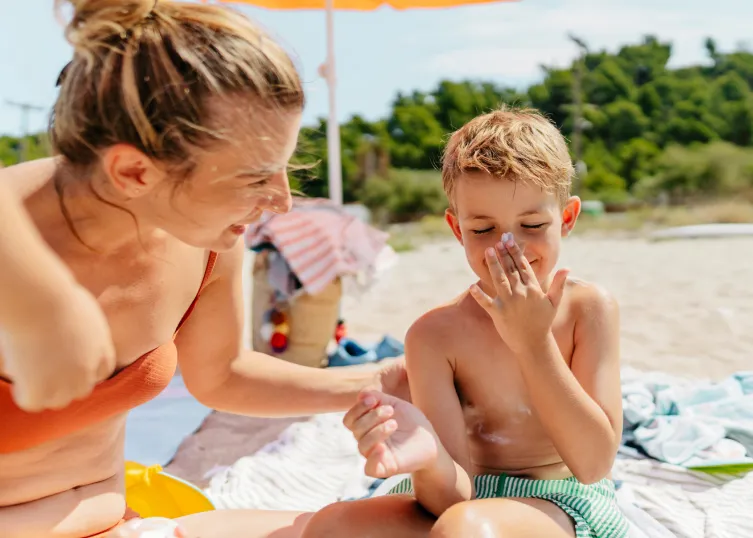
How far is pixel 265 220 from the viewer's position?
4.55m

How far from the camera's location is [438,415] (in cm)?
170

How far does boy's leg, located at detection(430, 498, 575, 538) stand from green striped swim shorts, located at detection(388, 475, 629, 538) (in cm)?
3

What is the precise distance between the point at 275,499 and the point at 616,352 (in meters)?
1.53

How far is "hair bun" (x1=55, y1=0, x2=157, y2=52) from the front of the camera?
3.51ft

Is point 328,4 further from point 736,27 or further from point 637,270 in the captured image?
point 736,27

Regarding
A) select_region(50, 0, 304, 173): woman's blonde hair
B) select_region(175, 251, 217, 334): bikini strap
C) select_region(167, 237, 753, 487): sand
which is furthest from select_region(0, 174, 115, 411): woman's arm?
select_region(167, 237, 753, 487): sand

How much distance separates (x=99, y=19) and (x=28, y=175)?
0.33 m

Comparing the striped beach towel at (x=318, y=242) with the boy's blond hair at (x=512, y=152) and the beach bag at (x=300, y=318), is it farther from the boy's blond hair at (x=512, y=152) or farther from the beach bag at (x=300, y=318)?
the boy's blond hair at (x=512, y=152)

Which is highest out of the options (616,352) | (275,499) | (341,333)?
(616,352)

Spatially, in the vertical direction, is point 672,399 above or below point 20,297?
below

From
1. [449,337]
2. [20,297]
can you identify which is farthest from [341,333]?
[20,297]

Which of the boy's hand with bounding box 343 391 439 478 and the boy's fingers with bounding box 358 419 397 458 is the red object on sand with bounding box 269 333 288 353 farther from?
the boy's fingers with bounding box 358 419 397 458

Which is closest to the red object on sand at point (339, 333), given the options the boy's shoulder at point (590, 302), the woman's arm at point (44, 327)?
the boy's shoulder at point (590, 302)

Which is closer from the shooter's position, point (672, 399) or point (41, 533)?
point (41, 533)
